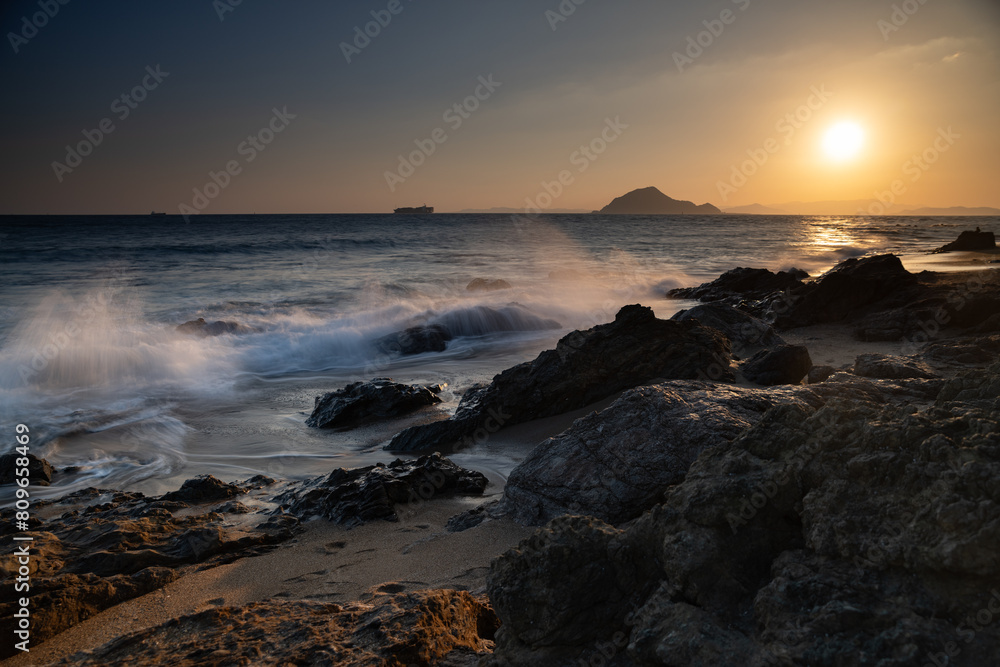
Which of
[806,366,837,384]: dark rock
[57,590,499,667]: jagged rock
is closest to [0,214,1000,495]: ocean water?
[57,590,499,667]: jagged rock

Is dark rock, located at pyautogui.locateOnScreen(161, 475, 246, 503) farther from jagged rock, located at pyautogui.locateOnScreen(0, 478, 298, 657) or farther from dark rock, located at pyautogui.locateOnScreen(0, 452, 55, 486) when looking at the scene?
dark rock, located at pyautogui.locateOnScreen(0, 452, 55, 486)

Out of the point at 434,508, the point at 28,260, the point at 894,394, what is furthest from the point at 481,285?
the point at 28,260

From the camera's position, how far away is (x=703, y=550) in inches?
77.3

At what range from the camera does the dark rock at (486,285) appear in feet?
74.6

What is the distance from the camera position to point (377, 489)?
4656 millimetres

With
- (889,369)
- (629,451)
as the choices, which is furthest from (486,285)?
(629,451)

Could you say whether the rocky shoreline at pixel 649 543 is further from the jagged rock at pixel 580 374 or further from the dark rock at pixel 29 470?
the jagged rock at pixel 580 374

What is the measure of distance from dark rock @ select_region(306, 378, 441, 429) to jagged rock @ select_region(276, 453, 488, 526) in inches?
92.1

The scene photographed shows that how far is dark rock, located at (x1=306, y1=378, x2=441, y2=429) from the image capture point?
7656mm

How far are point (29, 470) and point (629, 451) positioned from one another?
19.6 feet

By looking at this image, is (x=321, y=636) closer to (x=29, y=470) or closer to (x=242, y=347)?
A: (x=29, y=470)

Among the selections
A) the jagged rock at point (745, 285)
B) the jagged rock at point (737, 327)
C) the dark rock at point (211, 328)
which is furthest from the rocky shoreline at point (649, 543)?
the jagged rock at point (745, 285)

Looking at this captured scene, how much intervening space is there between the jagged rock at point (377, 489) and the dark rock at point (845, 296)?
827 centimetres

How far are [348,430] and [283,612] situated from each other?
188 inches
